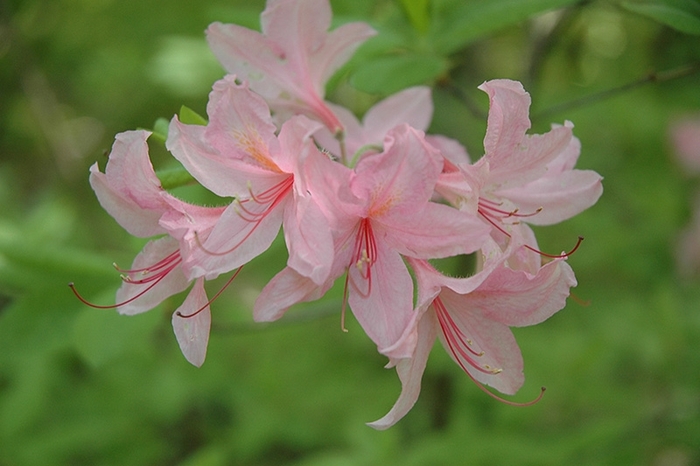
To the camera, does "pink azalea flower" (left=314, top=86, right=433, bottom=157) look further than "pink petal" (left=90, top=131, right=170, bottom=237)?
Yes

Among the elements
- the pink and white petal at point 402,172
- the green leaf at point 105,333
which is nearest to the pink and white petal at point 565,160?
the pink and white petal at point 402,172

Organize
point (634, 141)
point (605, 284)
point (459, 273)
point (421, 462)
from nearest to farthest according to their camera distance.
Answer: point (421, 462) → point (459, 273) → point (634, 141) → point (605, 284)

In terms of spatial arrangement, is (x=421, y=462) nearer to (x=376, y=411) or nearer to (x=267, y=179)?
(x=376, y=411)

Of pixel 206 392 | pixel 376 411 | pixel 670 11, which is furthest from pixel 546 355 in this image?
pixel 670 11

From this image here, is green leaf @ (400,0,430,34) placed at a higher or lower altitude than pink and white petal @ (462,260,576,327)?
higher

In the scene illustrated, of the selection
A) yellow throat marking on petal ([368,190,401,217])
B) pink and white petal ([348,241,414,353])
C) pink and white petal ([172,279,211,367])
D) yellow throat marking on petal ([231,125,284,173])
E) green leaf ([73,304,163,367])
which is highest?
yellow throat marking on petal ([231,125,284,173])

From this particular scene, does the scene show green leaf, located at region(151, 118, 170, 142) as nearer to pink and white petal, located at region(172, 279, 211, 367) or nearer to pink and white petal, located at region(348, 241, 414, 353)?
pink and white petal, located at region(172, 279, 211, 367)

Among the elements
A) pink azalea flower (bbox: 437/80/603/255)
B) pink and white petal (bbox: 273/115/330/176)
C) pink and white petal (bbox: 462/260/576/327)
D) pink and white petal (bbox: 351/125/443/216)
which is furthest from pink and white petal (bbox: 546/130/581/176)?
pink and white petal (bbox: 273/115/330/176)
